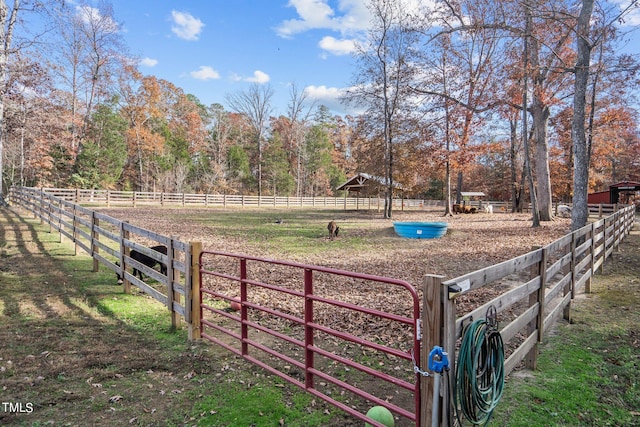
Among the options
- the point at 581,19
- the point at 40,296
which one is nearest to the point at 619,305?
the point at 581,19

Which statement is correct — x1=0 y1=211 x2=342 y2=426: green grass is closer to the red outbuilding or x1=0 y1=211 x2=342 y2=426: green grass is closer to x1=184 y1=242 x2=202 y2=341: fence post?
x1=184 y1=242 x2=202 y2=341: fence post

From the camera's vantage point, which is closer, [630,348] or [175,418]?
[175,418]

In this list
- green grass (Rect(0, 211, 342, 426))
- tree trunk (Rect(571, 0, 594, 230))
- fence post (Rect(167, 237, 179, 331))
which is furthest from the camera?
tree trunk (Rect(571, 0, 594, 230))

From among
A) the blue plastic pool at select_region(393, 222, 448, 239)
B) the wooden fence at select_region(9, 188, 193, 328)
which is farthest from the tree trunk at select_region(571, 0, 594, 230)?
the wooden fence at select_region(9, 188, 193, 328)

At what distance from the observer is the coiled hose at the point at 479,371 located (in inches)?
86.9

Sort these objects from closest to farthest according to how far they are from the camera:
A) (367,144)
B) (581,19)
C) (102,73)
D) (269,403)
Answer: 1. (269,403)
2. (581,19)
3. (367,144)
4. (102,73)

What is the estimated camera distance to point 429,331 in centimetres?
215

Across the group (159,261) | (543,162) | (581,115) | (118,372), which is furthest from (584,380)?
(543,162)

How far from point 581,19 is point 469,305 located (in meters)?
8.87

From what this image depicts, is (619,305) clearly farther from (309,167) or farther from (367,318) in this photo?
(309,167)

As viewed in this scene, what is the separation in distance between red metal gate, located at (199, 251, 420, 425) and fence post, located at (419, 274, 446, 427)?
57mm

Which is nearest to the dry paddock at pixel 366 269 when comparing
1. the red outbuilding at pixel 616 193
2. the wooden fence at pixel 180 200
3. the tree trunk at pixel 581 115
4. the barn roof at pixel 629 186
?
the tree trunk at pixel 581 115

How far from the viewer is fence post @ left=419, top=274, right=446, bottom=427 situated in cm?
211

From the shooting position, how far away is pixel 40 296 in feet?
19.4
